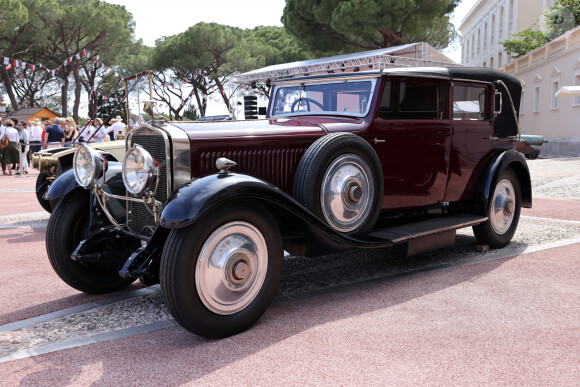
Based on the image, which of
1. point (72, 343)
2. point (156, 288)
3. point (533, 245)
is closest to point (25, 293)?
point (156, 288)

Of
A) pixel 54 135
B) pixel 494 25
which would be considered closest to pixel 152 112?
pixel 54 135

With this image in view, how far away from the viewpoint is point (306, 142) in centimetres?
419

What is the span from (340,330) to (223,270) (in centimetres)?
Answer: 85

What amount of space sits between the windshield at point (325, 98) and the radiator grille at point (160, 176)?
1685mm

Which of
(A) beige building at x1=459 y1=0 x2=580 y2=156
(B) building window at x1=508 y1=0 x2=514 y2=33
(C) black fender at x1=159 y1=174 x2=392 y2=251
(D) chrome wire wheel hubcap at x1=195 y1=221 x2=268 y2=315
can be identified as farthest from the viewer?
(B) building window at x1=508 y1=0 x2=514 y2=33

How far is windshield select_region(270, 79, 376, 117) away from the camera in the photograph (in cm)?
467

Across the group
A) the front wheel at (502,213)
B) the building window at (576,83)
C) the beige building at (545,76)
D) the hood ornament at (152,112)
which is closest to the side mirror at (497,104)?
the front wheel at (502,213)

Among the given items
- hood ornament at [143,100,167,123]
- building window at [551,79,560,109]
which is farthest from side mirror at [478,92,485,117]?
building window at [551,79,560,109]

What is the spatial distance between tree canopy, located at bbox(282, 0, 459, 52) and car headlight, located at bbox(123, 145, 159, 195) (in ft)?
81.7

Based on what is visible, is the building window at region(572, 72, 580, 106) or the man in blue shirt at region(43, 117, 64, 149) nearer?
the man in blue shirt at region(43, 117, 64, 149)

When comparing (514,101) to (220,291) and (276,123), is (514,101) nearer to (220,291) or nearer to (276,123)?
(276,123)

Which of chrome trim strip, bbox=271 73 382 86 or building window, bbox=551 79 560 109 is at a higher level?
building window, bbox=551 79 560 109

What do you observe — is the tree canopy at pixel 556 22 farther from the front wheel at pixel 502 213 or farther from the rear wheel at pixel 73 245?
the rear wheel at pixel 73 245

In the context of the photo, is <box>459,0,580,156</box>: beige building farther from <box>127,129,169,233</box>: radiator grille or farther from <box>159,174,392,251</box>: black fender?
<box>127,129,169,233</box>: radiator grille
